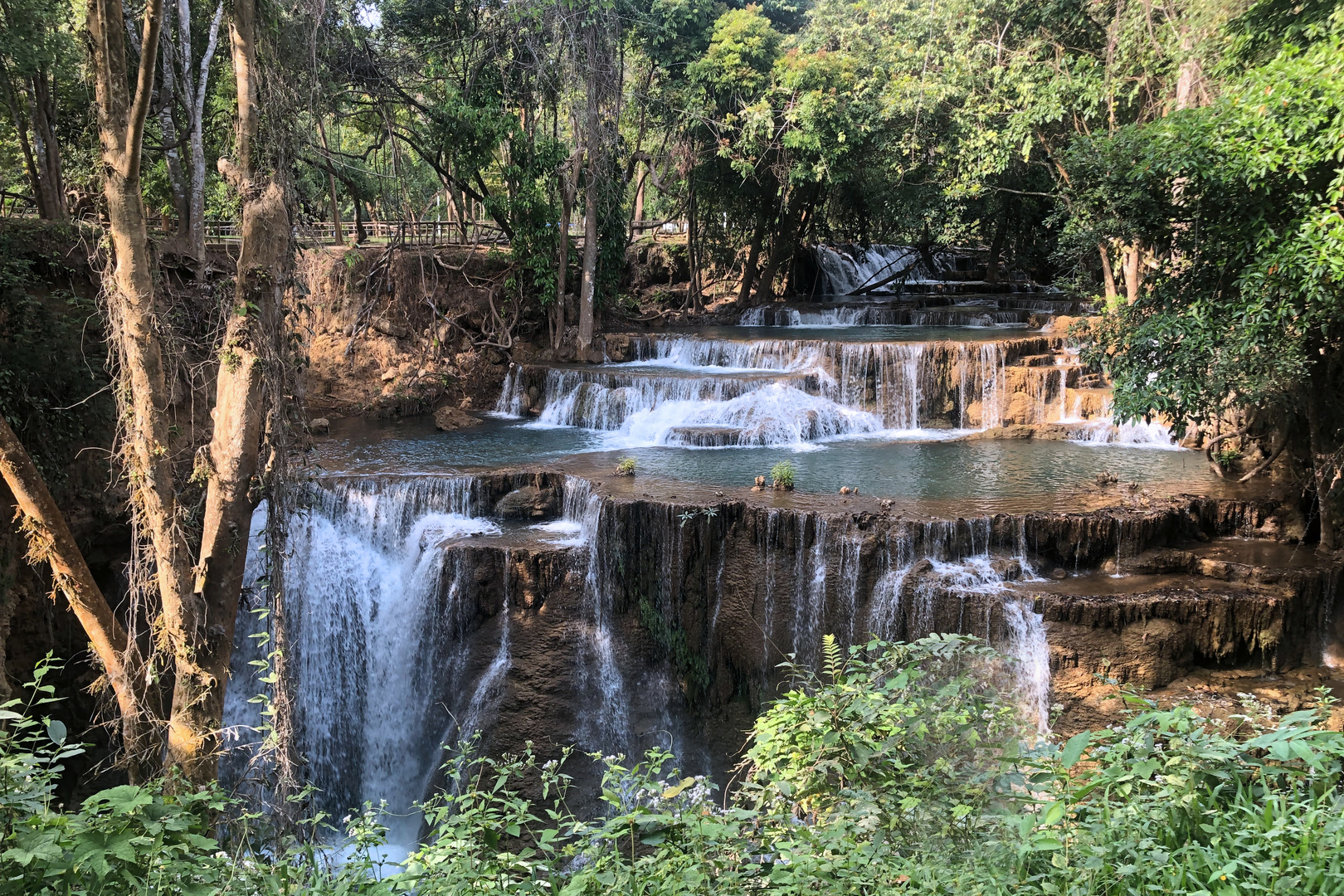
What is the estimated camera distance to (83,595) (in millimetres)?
5008

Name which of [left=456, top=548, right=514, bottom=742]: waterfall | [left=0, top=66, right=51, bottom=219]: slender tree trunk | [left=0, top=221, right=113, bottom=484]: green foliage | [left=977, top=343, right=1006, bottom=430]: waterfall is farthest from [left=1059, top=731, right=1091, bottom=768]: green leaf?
[left=0, top=66, right=51, bottom=219]: slender tree trunk

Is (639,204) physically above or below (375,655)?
above

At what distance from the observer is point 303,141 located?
6.55 meters

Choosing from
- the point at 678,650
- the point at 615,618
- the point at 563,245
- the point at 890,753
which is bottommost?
the point at 678,650

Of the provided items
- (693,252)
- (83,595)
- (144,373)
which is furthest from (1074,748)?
(693,252)

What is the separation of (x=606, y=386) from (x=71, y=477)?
8.20m

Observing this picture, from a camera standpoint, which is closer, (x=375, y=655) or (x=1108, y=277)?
(x=375, y=655)

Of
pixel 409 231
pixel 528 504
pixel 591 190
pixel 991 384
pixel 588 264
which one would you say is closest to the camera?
pixel 528 504

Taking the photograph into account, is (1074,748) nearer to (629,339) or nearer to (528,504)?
(528,504)

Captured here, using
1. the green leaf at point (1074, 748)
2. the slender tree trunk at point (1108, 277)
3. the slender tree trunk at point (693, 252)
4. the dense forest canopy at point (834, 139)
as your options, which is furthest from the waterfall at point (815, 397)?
the green leaf at point (1074, 748)

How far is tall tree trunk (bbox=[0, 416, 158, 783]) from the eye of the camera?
489 cm

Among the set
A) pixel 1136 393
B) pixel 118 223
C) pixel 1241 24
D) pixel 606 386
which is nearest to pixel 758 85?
pixel 606 386

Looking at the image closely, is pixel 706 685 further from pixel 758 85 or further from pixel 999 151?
pixel 758 85

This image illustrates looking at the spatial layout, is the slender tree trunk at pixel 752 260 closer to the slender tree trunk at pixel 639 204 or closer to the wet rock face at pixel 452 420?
the slender tree trunk at pixel 639 204
